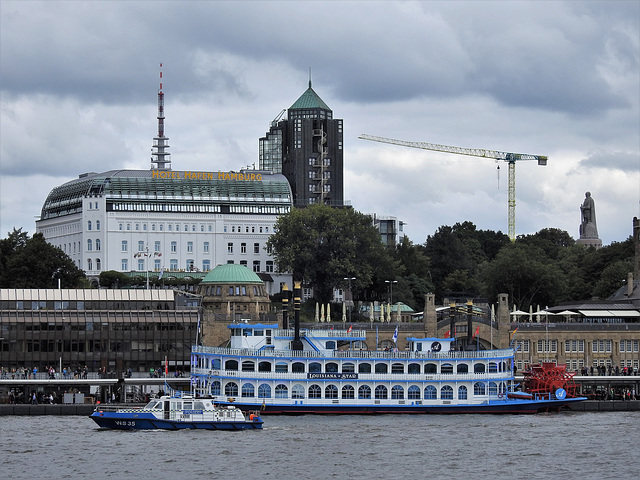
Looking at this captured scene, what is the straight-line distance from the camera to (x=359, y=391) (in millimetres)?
118688

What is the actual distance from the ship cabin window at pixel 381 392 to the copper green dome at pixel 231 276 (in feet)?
152

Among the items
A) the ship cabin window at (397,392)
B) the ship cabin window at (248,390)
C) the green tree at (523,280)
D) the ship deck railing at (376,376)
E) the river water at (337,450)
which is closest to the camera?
the river water at (337,450)

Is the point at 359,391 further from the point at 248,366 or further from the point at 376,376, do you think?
the point at 248,366

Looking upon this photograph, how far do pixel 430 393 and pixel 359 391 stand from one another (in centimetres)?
587

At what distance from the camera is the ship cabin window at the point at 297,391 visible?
11746 cm

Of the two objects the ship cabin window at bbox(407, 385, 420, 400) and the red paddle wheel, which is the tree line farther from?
the ship cabin window at bbox(407, 385, 420, 400)

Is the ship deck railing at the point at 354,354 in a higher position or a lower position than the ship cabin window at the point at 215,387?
higher

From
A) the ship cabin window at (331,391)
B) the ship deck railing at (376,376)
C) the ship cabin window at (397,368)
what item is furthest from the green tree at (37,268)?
the ship cabin window at (397,368)

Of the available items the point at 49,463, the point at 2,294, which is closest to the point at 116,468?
the point at 49,463

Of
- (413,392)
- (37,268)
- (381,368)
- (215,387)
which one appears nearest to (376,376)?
(381,368)

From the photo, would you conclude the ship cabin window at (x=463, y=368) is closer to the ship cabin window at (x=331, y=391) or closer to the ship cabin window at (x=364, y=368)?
the ship cabin window at (x=364, y=368)

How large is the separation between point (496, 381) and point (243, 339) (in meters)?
20.8

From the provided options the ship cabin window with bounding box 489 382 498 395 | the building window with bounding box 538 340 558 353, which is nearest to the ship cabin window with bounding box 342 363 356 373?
the ship cabin window with bounding box 489 382 498 395

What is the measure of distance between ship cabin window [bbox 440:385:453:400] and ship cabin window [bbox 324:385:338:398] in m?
8.69
